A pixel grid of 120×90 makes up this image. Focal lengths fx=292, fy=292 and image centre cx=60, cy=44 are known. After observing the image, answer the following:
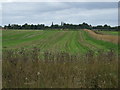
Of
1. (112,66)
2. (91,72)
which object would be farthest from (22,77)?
(112,66)

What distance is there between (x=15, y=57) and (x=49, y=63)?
1220 millimetres

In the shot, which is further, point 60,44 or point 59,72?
point 60,44

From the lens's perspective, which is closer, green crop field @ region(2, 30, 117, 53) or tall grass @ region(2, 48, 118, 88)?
tall grass @ region(2, 48, 118, 88)

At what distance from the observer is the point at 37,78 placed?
301 inches

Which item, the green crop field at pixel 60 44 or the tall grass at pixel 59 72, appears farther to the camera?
the green crop field at pixel 60 44

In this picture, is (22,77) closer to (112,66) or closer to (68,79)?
(68,79)

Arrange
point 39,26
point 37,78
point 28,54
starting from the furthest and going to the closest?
point 39,26 → point 28,54 → point 37,78

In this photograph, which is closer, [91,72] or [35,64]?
[91,72]

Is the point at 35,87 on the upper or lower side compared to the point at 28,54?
lower

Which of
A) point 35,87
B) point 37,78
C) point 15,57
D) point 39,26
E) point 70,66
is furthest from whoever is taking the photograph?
point 39,26

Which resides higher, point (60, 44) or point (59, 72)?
point (59, 72)

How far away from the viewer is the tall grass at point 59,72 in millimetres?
7418

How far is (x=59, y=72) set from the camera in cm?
800

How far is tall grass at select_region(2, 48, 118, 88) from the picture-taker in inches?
292
